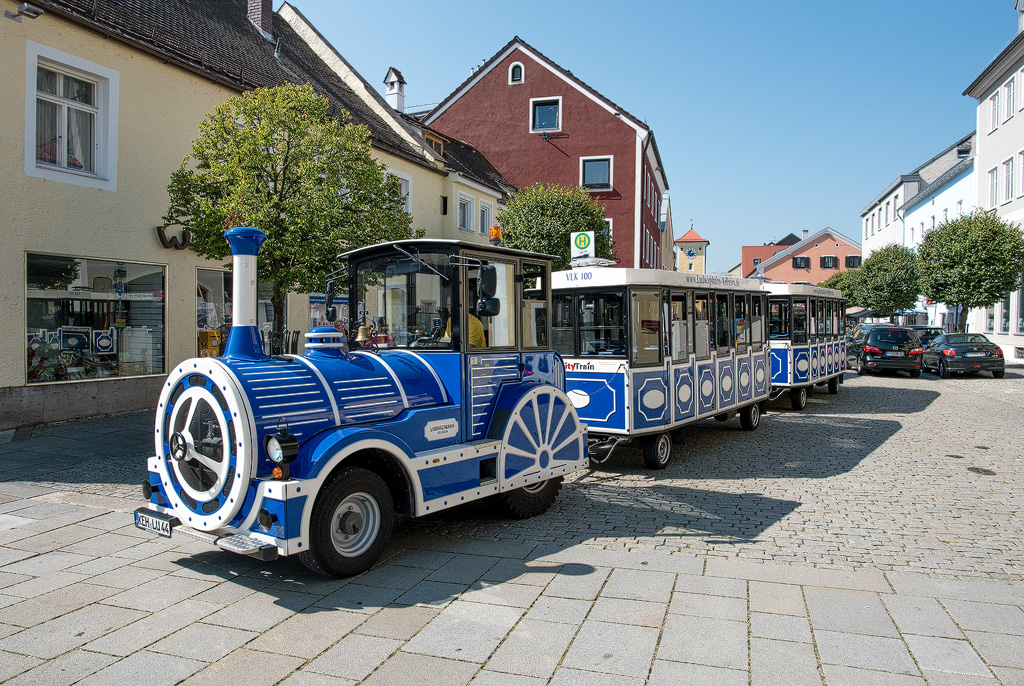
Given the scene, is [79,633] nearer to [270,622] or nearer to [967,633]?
[270,622]

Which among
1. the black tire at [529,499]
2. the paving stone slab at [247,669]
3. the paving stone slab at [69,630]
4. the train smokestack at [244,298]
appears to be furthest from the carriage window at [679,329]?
the paving stone slab at [69,630]

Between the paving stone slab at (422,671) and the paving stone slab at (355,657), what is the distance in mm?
65

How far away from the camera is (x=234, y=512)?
4352 millimetres

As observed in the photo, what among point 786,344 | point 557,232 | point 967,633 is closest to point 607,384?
point 967,633

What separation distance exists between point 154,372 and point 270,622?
973 centimetres

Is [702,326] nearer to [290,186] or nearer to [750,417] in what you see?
[750,417]

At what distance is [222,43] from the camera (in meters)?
15.8

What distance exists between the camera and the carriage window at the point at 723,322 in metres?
10.1

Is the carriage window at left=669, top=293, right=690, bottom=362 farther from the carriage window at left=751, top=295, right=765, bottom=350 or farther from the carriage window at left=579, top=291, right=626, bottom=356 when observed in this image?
the carriage window at left=751, top=295, right=765, bottom=350

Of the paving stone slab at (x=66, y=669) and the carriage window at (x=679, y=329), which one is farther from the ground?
the carriage window at (x=679, y=329)

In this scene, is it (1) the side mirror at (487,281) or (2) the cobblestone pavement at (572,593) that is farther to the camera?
(1) the side mirror at (487,281)

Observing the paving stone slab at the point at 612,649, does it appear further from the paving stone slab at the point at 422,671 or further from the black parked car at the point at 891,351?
the black parked car at the point at 891,351

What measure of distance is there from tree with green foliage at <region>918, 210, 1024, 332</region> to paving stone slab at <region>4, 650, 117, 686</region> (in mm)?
Answer: 30653

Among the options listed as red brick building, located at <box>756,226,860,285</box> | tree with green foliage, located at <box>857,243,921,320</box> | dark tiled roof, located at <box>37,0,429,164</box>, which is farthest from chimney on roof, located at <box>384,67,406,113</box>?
red brick building, located at <box>756,226,860,285</box>
